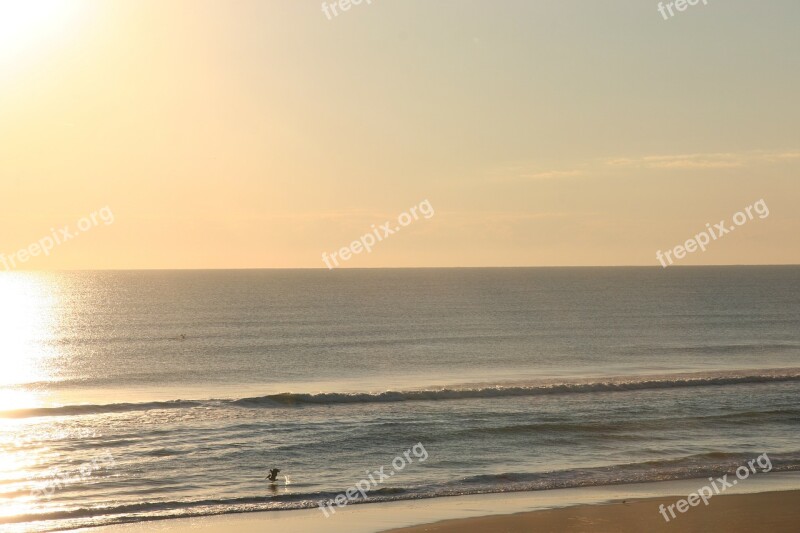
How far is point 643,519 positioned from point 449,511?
564 cm

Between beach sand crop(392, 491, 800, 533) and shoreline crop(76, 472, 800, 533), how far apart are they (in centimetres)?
11

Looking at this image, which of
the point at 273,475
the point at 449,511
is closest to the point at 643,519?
the point at 449,511

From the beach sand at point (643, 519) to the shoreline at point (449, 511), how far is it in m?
0.11

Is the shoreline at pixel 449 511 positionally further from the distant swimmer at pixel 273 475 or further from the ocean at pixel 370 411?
the distant swimmer at pixel 273 475

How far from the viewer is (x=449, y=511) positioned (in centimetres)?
2555

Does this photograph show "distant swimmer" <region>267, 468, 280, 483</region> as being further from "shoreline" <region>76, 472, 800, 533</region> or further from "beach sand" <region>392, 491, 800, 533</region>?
"beach sand" <region>392, 491, 800, 533</region>

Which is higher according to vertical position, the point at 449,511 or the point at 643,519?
the point at 449,511

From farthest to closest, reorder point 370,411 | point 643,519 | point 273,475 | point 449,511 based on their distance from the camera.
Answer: point 370,411
point 273,475
point 449,511
point 643,519

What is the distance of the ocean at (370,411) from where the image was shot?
29.5m

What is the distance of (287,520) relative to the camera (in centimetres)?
2480

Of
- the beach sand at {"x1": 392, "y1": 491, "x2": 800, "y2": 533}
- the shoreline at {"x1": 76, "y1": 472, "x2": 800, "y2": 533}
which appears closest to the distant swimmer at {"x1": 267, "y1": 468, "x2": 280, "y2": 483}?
the shoreline at {"x1": 76, "y1": 472, "x2": 800, "y2": 533}

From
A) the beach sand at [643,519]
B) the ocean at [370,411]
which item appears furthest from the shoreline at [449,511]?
the ocean at [370,411]

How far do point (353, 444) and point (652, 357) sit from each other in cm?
4102

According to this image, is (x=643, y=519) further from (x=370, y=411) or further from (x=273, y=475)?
(x=370, y=411)
